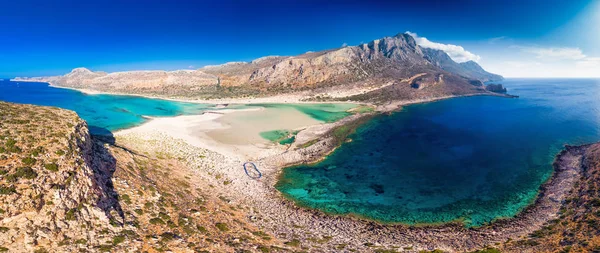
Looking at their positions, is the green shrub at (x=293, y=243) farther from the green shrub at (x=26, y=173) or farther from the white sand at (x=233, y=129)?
the white sand at (x=233, y=129)

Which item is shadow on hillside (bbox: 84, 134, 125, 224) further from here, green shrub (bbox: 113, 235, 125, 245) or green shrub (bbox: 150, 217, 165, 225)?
green shrub (bbox: 150, 217, 165, 225)

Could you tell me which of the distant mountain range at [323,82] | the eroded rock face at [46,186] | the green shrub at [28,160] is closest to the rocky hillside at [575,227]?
the eroded rock face at [46,186]

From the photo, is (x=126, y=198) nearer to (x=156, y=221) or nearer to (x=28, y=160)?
(x=156, y=221)

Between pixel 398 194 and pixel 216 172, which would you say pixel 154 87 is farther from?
pixel 398 194

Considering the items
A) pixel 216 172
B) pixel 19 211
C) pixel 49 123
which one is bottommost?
pixel 216 172

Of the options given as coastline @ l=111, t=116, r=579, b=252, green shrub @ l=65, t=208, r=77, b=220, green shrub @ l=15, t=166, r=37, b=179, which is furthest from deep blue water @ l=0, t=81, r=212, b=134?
green shrub @ l=65, t=208, r=77, b=220

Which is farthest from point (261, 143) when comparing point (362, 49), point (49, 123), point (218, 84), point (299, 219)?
point (362, 49)
